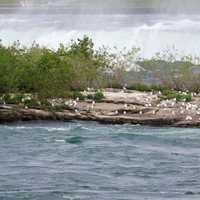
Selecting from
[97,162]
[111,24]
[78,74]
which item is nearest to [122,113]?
[78,74]

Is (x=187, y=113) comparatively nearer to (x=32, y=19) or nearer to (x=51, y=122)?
(x=51, y=122)

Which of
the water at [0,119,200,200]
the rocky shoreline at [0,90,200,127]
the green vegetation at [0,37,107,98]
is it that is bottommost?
the water at [0,119,200,200]

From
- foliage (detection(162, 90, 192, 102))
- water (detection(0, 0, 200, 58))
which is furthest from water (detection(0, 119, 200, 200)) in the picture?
water (detection(0, 0, 200, 58))

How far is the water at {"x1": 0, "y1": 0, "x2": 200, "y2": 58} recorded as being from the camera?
57375 mm

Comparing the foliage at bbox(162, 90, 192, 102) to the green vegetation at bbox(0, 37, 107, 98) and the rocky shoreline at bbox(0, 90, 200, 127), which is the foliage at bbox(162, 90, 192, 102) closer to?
the rocky shoreline at bbox(0, 90, 200, 127)

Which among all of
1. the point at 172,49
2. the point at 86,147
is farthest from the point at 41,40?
the point at 86,147

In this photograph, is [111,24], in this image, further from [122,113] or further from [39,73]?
[122,113]

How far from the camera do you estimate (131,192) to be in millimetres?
24375

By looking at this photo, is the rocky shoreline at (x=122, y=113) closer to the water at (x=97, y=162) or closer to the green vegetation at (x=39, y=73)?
the water at (x=97, y=162)

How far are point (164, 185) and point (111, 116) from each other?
9.17 m

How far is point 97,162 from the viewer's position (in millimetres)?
27953

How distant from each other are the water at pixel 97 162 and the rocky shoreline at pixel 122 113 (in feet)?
1.45

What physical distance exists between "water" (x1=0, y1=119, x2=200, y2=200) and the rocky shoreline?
Result: 44 cm

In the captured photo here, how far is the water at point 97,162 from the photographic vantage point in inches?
961
